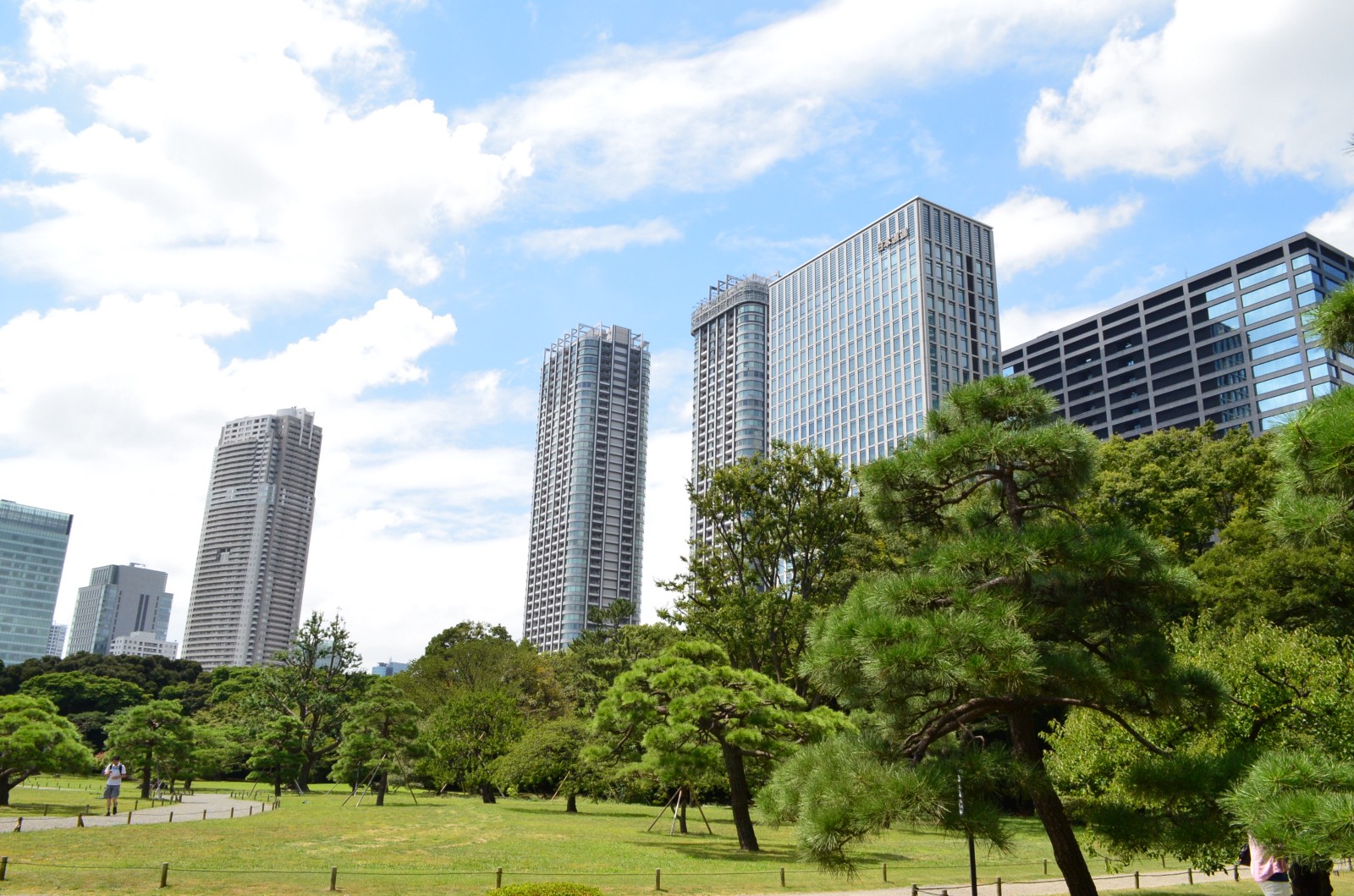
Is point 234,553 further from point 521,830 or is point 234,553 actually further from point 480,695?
point 521,830

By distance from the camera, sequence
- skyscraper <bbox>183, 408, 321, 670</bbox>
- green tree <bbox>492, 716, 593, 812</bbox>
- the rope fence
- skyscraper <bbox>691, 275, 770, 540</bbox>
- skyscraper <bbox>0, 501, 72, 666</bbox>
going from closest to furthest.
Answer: the rope fence, green tree <bbox>492, 716, 593, 812</bbox>, skyscraper <bbox>691, 275, 770, 540</bbox>, skyscraper <bbox>0, 501, 72, 666</bbox>, skyscraper <bbox>183, 408, 321, 670</bbox>

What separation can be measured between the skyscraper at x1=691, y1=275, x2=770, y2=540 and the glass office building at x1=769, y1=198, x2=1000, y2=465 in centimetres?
1208

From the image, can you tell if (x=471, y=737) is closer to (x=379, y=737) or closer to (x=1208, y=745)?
(x=379, y=737)

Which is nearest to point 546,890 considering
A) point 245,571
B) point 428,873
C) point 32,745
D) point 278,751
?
point 428,873

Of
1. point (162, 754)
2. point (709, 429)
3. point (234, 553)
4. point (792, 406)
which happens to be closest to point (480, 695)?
point (162, 754)

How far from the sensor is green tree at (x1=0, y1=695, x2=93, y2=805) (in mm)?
23766

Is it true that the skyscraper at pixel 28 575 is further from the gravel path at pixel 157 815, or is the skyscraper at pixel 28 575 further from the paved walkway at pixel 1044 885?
the paved walkway at pixel 1044 885

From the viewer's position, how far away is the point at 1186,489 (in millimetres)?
31906

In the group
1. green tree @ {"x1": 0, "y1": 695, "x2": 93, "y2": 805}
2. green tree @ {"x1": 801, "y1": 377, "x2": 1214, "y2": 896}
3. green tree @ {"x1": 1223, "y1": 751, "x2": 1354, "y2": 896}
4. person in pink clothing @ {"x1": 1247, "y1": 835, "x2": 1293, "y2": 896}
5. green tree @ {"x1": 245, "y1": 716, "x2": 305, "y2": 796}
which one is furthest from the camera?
green tree @ {"x1": 245, "y1": 716, "x2": 305, "y2": 796}

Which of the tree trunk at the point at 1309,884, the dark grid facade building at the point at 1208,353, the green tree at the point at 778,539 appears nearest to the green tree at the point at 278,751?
the green tree at the point at 778,539

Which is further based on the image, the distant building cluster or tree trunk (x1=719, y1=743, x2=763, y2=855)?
the distant building cluster

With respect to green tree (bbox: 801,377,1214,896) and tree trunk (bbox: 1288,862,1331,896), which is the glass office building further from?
green tree (bbox: 801,377,1214,896)

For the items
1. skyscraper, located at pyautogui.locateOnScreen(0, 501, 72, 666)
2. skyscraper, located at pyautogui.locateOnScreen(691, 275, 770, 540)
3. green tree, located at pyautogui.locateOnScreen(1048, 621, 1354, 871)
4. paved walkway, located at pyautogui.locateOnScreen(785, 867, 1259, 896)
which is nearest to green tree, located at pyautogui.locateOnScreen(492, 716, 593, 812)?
paved walkway, located at pyautogui.locateOnScreen(785, 867, 1259, 896)

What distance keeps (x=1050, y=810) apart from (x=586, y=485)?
141 meters
